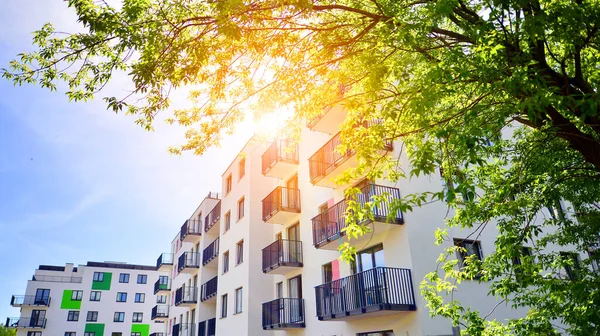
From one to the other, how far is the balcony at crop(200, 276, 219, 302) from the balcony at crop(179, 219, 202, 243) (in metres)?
5.61

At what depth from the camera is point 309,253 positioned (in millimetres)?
18328

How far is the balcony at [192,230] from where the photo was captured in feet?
110

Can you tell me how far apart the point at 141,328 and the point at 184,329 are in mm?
32265

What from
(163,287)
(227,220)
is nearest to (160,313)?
(163,287)

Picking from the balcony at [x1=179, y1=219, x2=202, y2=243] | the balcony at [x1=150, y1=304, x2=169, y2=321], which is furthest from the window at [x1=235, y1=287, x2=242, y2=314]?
the balcony at [x1=150, y1=304, x2=169, y2=321]

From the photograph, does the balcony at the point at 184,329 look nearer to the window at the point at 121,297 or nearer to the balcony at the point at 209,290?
the balcony at the point at 209,290

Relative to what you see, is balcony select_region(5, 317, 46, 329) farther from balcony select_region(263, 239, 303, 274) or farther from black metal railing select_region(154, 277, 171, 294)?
balcony select_region(263, 239, 303, 274)


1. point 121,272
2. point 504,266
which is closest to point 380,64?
point 504,266

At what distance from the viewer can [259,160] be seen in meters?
24.6

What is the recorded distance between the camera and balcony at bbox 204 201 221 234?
29.5 meters

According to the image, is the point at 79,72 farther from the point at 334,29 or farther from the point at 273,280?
the point at 273,280

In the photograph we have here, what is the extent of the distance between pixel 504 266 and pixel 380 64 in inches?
205

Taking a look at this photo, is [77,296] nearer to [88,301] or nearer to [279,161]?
[88,301]

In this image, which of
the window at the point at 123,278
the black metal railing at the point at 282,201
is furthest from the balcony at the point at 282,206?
the window at the point at 123,278
